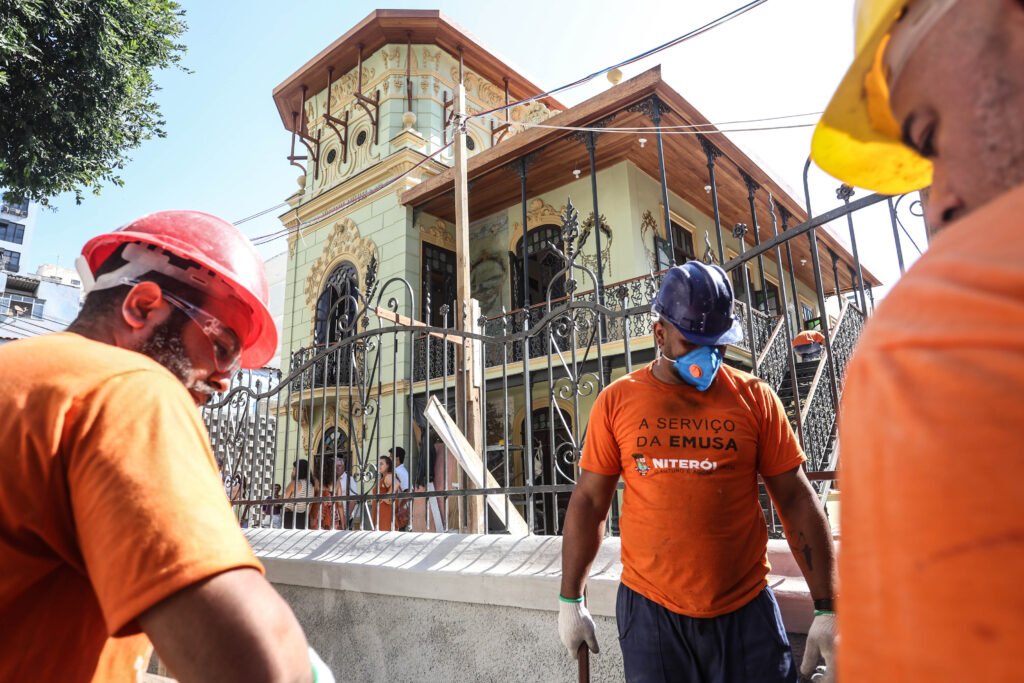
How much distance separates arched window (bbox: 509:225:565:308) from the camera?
13.2m

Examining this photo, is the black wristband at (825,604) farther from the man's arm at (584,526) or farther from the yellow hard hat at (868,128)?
the yellow hard hat at (868,128)

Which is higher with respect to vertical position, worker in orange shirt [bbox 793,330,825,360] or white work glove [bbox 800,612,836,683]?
worker in orange shirt [bbox 793,330,825,360]

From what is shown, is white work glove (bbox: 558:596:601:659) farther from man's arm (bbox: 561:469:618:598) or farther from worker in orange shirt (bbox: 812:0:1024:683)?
worker in orange shirt (bbox: 812:0:1024:683)

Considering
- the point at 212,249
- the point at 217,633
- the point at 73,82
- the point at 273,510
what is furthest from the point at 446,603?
the point at 73,82

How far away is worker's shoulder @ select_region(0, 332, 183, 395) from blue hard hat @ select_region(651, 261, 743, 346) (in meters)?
1.73

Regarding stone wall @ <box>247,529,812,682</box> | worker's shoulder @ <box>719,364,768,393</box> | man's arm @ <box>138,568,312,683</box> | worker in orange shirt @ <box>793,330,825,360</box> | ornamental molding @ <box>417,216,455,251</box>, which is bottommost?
stone wall @ <box>247,529,812,682</box>

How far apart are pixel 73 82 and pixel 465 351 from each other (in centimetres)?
780

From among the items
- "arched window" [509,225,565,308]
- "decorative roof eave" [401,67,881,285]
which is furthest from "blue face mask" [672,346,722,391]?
"arched window" [509,225,565,308]

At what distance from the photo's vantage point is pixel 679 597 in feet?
6.58

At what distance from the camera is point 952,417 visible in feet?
1.48

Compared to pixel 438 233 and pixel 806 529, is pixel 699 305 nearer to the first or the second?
pixel 806 529

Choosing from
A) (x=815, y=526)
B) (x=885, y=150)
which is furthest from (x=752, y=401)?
(x=885, y=150)

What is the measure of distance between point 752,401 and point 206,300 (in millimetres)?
1824

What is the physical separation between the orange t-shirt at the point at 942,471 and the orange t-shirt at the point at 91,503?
76cm
